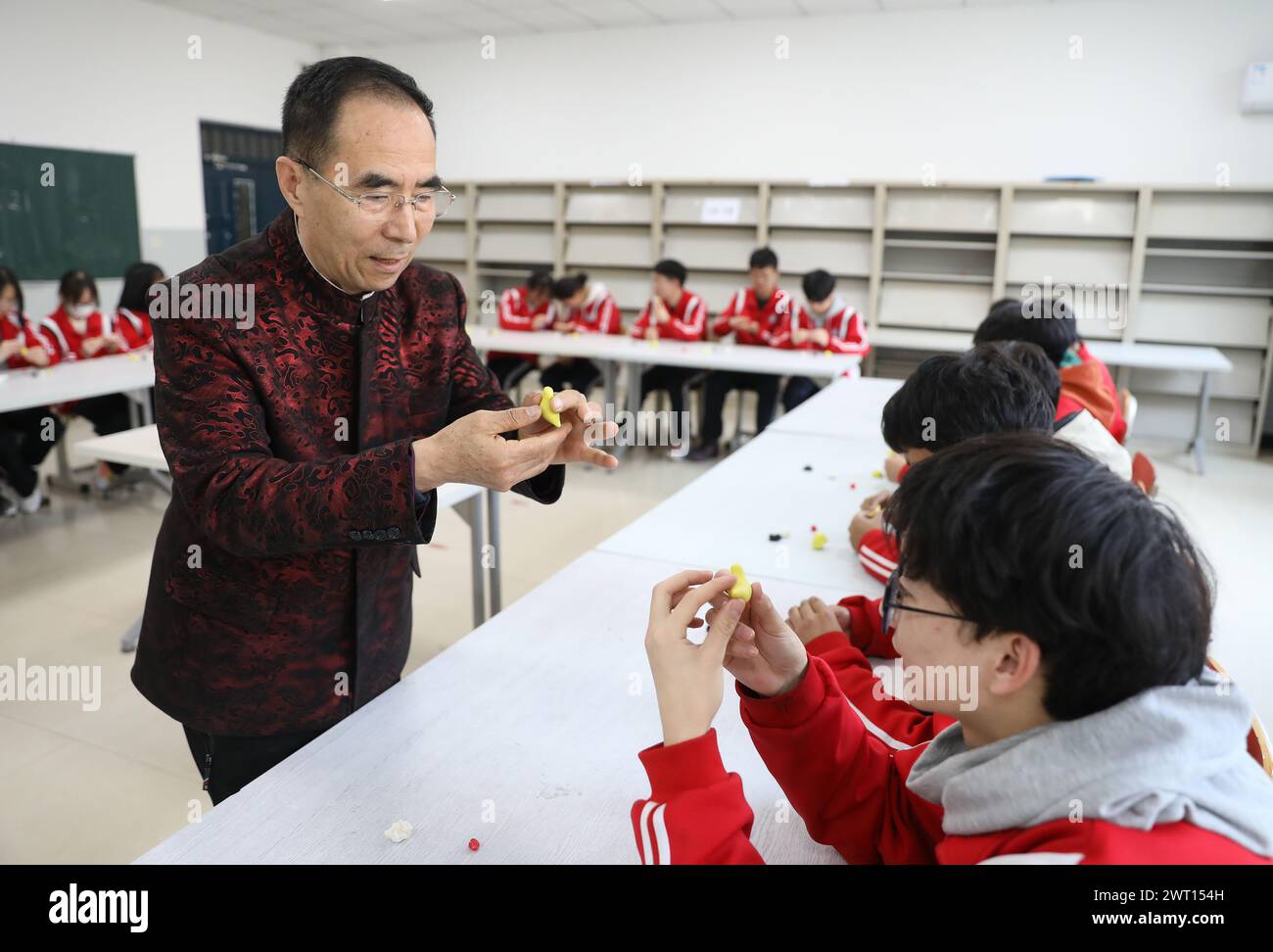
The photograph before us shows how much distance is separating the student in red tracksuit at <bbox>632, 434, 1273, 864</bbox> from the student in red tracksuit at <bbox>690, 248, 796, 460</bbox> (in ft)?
Answer: 17.5

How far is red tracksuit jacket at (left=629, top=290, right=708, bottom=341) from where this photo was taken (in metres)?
6.56

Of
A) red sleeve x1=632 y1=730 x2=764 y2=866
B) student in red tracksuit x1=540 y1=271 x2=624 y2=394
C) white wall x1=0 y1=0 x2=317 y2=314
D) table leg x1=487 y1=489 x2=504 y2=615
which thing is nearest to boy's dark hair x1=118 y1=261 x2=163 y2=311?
white wall x1=0 y1=0 x2=317 y2=314

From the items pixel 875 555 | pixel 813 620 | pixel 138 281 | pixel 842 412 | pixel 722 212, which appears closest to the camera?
pixel 813 620

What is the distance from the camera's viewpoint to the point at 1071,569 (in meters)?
0.72

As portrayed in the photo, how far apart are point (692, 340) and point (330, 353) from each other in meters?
5.44

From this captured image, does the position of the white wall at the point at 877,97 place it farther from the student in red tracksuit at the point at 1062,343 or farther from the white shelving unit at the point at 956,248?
the student in red tracksuit at the point at 1062,343

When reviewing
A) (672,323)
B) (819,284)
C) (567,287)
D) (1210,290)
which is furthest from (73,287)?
(1210,290)

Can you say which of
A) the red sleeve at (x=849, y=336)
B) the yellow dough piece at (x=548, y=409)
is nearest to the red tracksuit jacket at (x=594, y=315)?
the red sleeve at (x=849, y=336)

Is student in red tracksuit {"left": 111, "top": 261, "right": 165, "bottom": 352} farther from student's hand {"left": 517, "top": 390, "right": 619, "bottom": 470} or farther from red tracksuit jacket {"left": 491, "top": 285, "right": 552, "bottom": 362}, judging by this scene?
student's hand {"left": 517, "top": 390, "right": 619, "bottom": 470}

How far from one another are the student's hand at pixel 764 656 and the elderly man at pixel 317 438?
0.32 m

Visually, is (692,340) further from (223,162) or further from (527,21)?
(223,162)

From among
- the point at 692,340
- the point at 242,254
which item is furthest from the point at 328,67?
the point at 692,340

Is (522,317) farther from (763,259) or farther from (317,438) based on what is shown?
(317,438)

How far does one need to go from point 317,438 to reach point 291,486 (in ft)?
0.70
